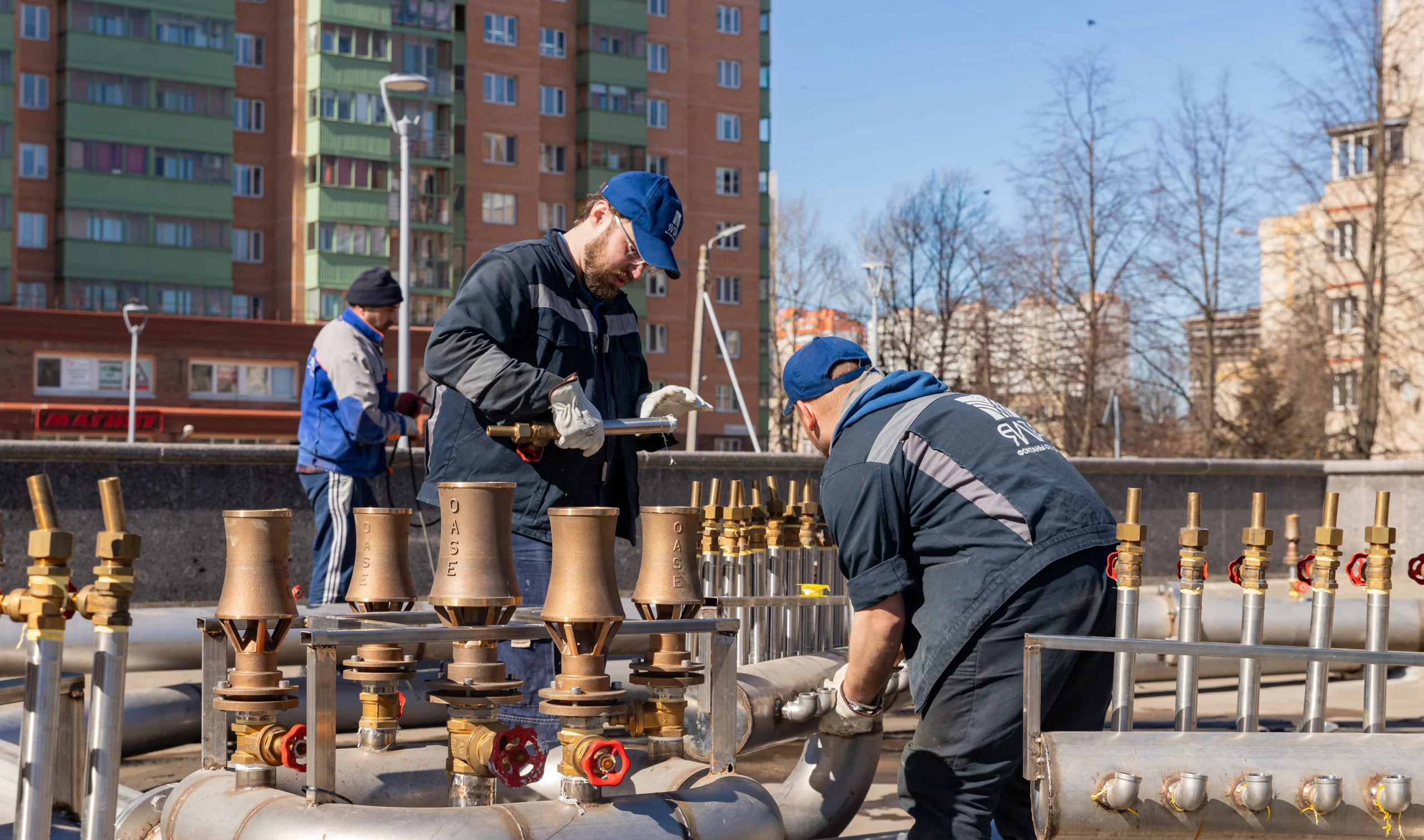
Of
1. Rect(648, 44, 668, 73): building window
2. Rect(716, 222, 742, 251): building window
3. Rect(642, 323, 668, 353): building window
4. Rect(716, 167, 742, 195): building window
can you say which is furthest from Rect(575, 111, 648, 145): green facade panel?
Rect(642, 323, 668, 353): building window

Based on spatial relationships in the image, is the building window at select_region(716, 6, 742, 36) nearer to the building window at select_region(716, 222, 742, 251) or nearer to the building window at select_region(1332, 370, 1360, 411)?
the building window at select_region(716, 222, 742, 251)

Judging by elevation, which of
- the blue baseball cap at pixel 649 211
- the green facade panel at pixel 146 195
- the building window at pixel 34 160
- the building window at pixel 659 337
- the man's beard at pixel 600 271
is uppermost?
the building window at pixel 34 160

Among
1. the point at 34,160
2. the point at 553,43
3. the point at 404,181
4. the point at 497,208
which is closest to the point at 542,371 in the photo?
the point at 404,181

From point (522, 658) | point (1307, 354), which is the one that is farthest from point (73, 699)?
point (1307, 354)

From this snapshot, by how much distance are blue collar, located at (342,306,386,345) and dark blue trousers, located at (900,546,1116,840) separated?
14.3 feet

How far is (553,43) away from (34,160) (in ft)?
73.3

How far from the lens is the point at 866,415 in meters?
3.53

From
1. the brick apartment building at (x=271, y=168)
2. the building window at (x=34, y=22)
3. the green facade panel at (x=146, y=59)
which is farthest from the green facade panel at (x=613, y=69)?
the building window at (x=34, y=22)

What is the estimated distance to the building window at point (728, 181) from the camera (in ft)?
228

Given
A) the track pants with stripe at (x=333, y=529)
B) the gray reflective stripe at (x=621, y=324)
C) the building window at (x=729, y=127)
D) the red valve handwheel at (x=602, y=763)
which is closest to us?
the red valve handwheel at (x=602, y=763)

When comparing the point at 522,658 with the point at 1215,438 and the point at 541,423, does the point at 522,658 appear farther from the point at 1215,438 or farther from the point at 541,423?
the point at 1215,438

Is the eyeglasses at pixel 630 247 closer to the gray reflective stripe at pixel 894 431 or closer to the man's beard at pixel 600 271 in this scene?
the man's beard at pixel 600 271

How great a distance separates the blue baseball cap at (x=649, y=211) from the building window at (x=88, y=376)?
48464 mm

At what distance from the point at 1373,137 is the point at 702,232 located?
44518 mm
